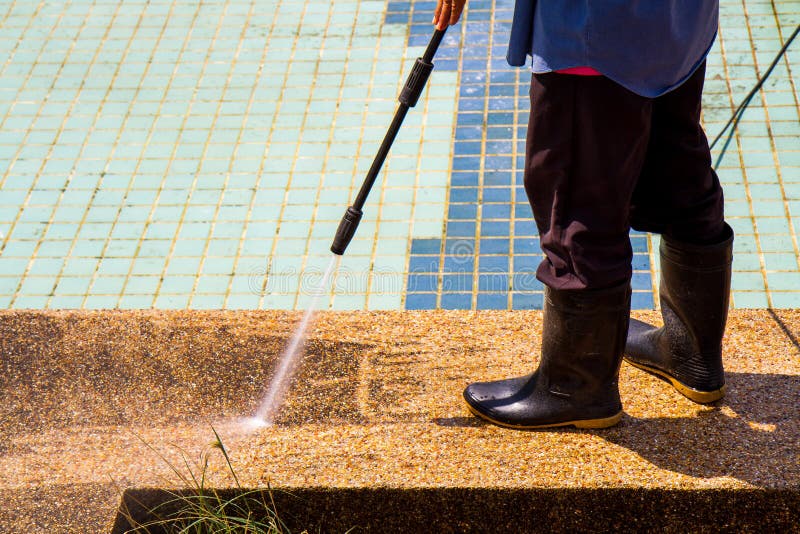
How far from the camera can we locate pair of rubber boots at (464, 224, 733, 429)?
208 centimetres

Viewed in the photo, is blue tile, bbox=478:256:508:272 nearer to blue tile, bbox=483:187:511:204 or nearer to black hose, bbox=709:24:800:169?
blue tile, bbox=483:187:511:204

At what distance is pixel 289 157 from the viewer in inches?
172

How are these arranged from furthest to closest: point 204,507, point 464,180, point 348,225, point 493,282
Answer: point 464,180 → point 493,282 → point 348,225 → point 204,507

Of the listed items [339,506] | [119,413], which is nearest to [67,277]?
[119,413]

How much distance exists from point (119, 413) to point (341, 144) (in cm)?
232

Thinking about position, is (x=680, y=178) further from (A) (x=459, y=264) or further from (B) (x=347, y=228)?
(A) (x=459, y=264)

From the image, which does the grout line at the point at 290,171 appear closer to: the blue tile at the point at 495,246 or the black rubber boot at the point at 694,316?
the blue tile at the point at 495,246

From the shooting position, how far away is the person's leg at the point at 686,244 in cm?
200

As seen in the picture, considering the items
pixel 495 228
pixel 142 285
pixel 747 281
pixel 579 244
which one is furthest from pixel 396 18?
pixel 579 244

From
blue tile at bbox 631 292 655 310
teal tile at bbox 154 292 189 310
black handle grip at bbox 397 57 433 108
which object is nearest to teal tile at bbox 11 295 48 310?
teal tile at bbox 154 292 189 310

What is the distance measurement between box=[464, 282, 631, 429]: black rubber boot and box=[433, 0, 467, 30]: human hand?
24.9 inches

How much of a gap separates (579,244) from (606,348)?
0.30 meters

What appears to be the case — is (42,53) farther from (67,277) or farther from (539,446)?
(539,446)

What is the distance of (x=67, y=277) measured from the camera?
12.7 ft
